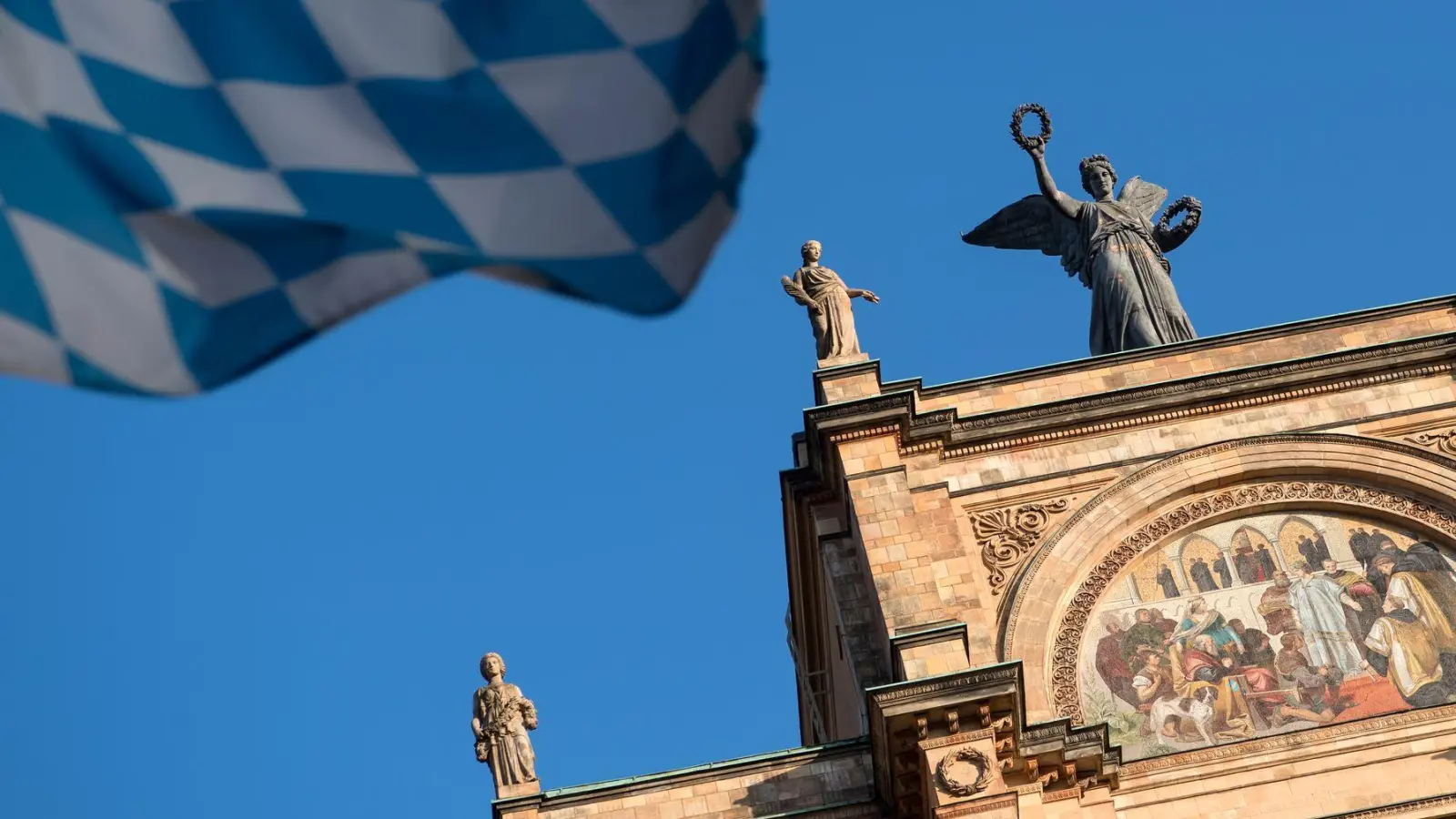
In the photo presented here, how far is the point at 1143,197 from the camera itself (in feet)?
86.9

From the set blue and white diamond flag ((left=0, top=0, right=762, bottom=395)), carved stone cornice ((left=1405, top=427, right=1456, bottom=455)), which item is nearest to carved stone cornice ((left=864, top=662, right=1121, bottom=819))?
carved stone cornice ((left=1405, top=427, right=1456, bottom=455))

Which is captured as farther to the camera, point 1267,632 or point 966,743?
point 1267,632

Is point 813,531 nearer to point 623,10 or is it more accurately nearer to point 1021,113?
point 1021,113

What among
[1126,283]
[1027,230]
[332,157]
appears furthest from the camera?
[1027,230]

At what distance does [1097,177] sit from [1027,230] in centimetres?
142

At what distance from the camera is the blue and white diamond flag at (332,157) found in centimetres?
651

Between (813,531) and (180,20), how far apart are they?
16.6 metres

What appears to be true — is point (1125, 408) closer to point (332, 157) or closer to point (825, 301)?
point (825, 301)

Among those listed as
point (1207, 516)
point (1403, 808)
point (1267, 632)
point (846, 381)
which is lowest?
point (1403, 808)

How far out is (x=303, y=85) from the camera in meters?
6.66

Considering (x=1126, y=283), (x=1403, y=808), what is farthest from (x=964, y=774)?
(x=1126, y=283)

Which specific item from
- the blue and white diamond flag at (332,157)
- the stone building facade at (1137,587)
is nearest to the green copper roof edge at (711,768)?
the stone building facade at (1137,587)

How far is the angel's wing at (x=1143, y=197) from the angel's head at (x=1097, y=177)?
219 mm

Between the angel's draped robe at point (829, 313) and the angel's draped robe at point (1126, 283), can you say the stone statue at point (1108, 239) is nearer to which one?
the angel's draped robe at point (1126, 283)
